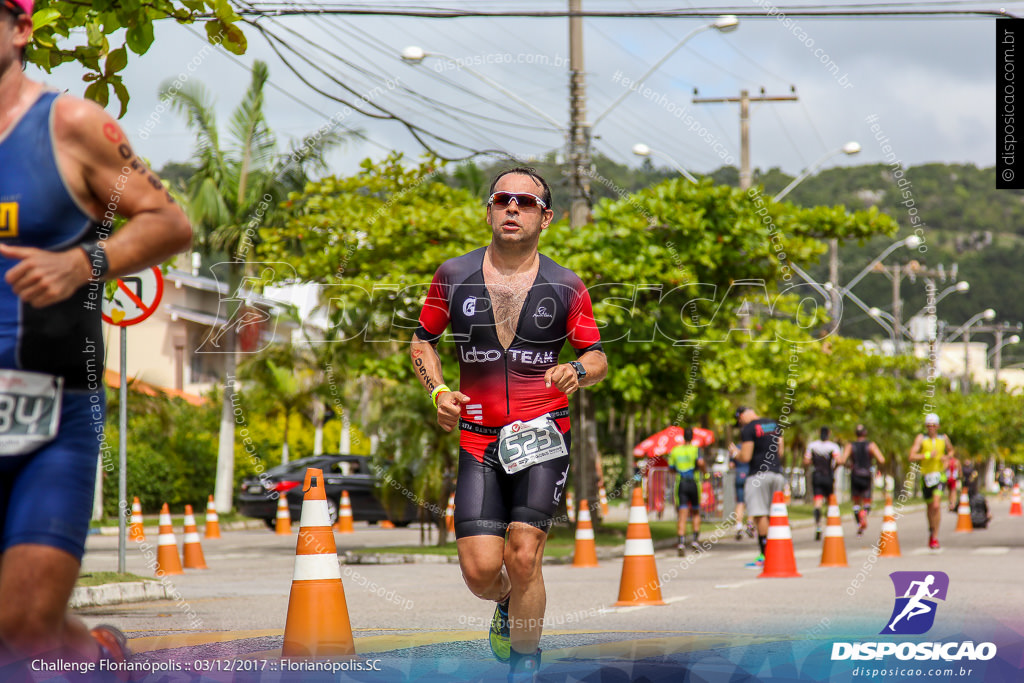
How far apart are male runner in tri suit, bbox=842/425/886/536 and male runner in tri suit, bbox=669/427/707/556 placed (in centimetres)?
394

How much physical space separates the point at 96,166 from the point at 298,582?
3353 millimetres

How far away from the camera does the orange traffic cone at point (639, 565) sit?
31.5 feet

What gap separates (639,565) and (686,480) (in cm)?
938

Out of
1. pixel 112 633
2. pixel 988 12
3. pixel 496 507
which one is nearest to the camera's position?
pixel 112 633

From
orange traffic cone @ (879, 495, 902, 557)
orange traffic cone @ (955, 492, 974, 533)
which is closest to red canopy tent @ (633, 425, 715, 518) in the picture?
orange traffic cone @ (879, 495, 902, 557)

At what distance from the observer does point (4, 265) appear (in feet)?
10.1

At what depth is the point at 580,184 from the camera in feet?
62.6

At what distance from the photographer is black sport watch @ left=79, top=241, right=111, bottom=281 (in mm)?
3152

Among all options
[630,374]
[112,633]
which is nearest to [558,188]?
[630,374]

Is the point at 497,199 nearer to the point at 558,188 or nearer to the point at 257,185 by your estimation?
the point at 558,188

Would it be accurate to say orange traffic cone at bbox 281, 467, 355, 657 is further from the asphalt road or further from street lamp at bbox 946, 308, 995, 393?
street lamp at bbox 946, 308, 995, 393

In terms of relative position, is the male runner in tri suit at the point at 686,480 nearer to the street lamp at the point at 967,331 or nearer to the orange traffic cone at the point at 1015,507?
the orange traffic cone at the point at 1015,507

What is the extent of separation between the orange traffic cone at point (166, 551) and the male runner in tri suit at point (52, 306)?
12.0 metres

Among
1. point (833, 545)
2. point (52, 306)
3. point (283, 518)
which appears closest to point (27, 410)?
point (52, 306)
